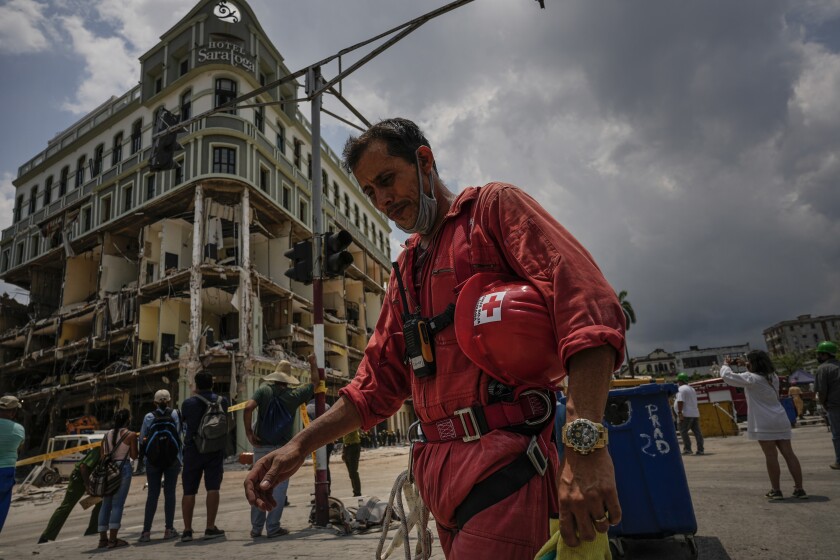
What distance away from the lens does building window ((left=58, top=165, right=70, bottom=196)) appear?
35.3 metres

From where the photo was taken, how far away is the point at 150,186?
95.3 ft

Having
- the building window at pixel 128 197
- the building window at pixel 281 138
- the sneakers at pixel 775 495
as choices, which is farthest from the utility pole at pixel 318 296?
the building window at pixel 128 197

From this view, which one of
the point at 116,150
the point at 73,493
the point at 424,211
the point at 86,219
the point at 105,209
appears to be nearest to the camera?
the point at 424,211

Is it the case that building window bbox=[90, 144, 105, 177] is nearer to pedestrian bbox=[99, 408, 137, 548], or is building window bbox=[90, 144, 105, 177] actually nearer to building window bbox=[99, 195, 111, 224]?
building window bbox=[99, 195, 111, 224]

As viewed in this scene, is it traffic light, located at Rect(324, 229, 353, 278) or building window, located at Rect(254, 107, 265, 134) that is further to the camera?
building window, located at Rect(254, 107, 265, 134)

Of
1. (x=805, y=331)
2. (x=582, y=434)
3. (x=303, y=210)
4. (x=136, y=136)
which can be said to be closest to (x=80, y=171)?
(x=136, y=136)

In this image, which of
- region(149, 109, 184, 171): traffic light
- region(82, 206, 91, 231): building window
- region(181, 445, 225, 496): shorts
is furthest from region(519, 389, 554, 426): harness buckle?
region(82, 206, 91, 231): building window

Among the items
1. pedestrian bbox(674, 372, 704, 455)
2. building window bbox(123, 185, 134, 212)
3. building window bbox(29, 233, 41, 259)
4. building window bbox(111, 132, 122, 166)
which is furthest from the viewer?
building window bbox(29, 233, 41, 259)

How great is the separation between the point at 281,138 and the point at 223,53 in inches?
216

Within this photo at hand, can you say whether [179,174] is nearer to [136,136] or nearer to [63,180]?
[136,136]

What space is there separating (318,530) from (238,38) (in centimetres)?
2940

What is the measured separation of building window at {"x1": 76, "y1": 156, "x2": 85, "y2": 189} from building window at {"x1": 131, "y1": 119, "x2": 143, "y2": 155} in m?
5.64

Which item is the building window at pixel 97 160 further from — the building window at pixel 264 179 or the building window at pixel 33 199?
the building window at pixel 264 179

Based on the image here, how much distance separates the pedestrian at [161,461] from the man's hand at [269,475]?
564 cm
